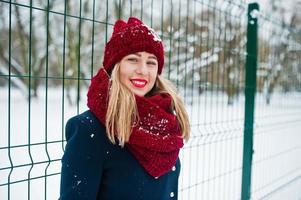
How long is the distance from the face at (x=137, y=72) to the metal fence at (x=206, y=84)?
488 mm

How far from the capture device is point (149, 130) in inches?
64.4

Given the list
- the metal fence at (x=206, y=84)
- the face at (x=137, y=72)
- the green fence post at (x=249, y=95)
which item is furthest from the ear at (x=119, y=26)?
the green fence post at (x=249, y=95)

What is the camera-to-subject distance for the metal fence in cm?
223

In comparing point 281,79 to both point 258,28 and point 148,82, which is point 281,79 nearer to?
point 258,28

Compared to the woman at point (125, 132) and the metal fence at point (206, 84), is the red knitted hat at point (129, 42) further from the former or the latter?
the metal fence at point (206, 84)

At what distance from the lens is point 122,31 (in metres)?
1.69

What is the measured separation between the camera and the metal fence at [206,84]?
7.30ft

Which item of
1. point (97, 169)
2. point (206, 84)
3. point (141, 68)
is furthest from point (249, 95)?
point (97, 169)

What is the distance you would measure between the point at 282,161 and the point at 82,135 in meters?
5.48

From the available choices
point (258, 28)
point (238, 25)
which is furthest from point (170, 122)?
point (238, 25)

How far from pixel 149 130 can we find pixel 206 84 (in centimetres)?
185

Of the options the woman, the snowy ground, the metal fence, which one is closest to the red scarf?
the woman

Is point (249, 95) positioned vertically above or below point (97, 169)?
above

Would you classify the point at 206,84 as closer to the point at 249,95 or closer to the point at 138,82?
the point at 249,95
